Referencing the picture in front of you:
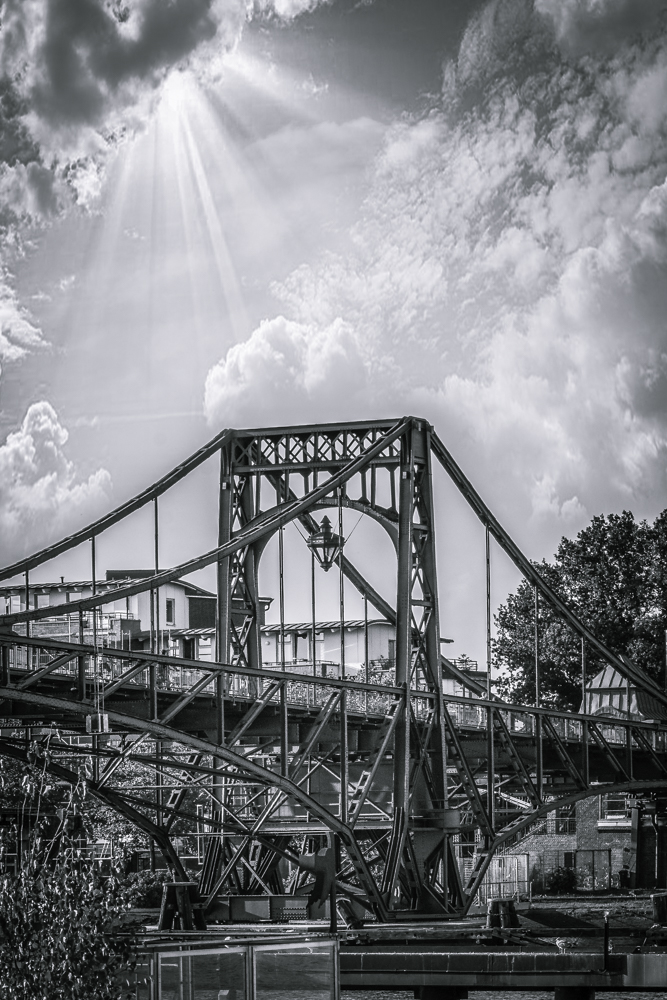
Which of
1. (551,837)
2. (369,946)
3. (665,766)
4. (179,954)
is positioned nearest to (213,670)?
(369,946)

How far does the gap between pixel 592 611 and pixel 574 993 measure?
262 ft

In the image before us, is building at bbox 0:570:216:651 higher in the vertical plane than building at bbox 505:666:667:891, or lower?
higher

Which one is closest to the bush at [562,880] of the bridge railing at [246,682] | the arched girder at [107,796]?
the bridge railing at [246,682]

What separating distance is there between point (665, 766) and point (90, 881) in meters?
60.5

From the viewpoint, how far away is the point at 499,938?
34594 millimetres

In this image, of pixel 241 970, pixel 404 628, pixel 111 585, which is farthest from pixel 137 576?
pixel 241 970

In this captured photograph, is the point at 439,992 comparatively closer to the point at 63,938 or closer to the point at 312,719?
the point at 63,938

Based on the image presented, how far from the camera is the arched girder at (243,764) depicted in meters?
38.3

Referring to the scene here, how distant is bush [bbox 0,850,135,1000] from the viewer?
1869 cm

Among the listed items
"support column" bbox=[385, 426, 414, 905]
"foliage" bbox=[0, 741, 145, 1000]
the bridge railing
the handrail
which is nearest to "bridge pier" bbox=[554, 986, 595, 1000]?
"foliage" bbox=[0, 741, 145, 1000]

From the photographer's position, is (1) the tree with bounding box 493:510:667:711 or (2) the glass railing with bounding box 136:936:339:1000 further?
(1) the tree with bounding box 493:510:667:711

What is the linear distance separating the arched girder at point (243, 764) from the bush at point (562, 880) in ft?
143

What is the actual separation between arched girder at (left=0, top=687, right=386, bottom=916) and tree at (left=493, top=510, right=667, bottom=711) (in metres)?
56.9

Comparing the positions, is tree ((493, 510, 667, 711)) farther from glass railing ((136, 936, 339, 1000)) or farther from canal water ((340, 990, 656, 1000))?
glass railing ((136, 936, 339, 1000))
